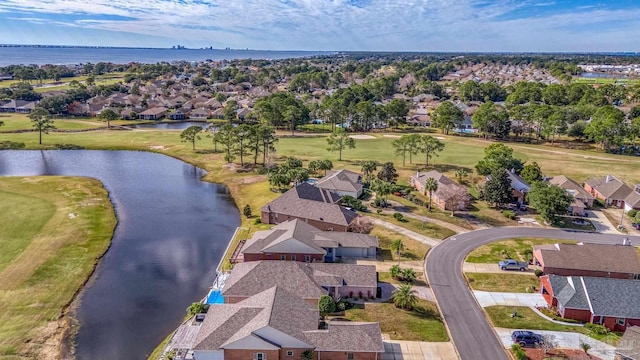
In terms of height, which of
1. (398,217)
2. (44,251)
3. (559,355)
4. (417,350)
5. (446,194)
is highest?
(446,194)

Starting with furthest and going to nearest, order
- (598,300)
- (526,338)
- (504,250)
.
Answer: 1. (504,250)
2. (598,300)
3. (526,338)

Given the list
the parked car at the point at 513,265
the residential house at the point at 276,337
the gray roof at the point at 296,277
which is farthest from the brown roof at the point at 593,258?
the residential house at the point at 276,337

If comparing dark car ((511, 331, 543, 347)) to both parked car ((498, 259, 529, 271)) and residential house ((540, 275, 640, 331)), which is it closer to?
residential house ((540, 275, 640, 331))

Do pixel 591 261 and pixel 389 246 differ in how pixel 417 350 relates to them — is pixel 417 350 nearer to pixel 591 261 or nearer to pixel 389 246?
pixel 389 246

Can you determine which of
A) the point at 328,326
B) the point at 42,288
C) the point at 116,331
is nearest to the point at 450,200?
the point at 328,326

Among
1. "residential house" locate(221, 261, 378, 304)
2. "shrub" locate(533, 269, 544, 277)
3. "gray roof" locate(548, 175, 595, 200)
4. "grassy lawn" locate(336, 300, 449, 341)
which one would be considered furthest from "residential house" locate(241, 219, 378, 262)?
"gray roof" locate(548, 175, 595, 200)

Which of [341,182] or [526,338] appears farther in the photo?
[341,182]

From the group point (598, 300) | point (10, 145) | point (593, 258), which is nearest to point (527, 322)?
point (598, 300)
